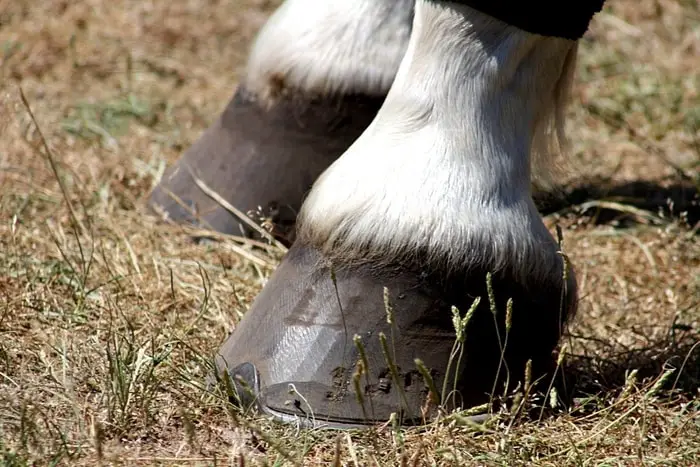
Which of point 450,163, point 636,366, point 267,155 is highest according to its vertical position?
point 450,163

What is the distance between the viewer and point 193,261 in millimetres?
Answer: 2137

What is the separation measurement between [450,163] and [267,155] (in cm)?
72

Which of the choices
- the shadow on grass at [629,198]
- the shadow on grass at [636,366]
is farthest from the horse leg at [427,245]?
the shadow on grass at [629,198]

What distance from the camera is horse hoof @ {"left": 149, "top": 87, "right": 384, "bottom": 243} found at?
2.10m

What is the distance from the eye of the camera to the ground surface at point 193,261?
4.76ft

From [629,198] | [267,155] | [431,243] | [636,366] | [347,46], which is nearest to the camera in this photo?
[431,243]

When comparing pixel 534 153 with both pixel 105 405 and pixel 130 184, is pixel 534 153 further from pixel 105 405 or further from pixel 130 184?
pixel 130 184

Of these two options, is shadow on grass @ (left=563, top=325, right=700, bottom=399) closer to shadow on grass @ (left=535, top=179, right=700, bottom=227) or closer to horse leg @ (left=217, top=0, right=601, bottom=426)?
horse leg @ (left=217, top=0, right=601, bottom=426)

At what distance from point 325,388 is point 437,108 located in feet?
1.39

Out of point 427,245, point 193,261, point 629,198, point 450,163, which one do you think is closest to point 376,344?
point 427,245

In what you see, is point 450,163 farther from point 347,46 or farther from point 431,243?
point 347,46

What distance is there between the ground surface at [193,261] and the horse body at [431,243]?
3.2 inches

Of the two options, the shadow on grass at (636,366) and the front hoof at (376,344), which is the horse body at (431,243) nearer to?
the front hoof at (376,344)

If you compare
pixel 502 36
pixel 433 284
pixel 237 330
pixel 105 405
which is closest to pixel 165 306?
pixel 237 330
